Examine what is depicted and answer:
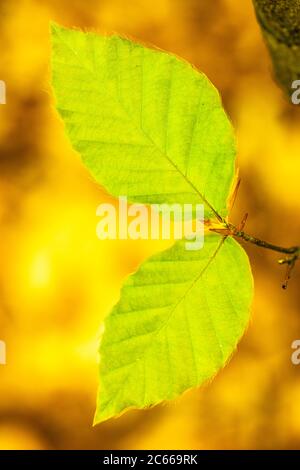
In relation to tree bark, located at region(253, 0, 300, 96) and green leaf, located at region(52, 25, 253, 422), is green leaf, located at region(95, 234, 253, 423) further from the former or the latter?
tree bark, located at region(253, 0, 300, 96)

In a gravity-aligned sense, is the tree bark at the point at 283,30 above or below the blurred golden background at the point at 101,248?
above

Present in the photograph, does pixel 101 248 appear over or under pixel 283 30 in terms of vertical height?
under

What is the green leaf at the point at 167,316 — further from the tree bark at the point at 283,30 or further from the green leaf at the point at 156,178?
the tree bark at the point at 283,30

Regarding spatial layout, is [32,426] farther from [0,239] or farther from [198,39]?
[198,39]

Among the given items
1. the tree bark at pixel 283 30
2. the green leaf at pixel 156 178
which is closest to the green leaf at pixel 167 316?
the green leaf at pixel 156 178
